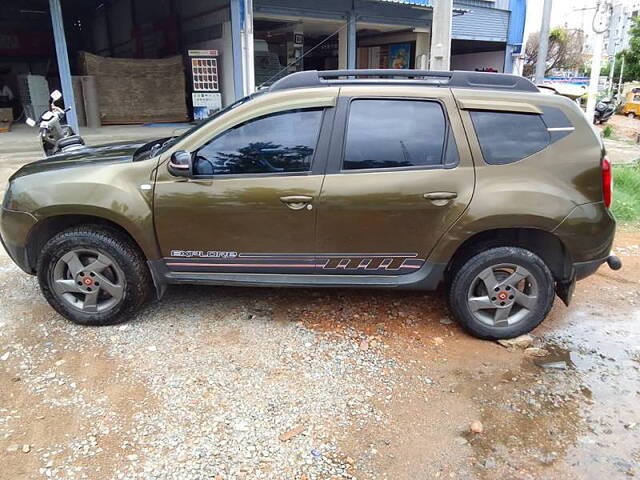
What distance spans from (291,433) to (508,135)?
7.92 feet

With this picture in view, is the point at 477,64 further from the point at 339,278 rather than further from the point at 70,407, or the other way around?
the point at 70,407

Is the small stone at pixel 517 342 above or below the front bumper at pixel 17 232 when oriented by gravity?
below

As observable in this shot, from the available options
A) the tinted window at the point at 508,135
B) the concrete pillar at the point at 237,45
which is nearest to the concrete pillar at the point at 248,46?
the concrete pillar at the point at 237,45

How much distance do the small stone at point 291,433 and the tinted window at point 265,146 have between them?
1.70m

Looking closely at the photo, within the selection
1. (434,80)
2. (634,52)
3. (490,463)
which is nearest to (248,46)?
(434,80)

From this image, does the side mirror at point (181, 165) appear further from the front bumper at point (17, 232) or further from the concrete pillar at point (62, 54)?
the concrete pillar at point (62, 54)

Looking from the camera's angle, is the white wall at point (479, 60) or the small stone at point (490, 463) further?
the white wall at point (479, 60)

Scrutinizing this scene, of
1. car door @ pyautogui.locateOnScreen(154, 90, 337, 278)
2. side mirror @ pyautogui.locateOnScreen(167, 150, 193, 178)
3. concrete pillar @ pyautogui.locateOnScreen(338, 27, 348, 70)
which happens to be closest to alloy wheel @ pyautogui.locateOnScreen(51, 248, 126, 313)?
car door @ pyautogui.locateOnScreen(154, 90, 337, 278)

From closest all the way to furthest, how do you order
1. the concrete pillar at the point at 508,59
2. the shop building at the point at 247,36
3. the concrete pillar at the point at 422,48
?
the shop building at the point at 247,36
the concrete pillar at the point at 422,48
the concrete pillar at the point at 508,59

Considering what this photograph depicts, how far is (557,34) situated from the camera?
37406 millimetres

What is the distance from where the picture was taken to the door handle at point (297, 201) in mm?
3602

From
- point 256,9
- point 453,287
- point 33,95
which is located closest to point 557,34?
point 256,9

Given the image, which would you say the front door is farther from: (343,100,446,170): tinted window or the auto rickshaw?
the auto rickshaw

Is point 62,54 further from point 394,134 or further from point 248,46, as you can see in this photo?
point 394,134
